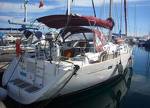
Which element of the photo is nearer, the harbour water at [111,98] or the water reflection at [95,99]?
the water reflection at [95,99]

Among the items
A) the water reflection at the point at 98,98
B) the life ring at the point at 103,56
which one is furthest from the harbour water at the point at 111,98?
the life ring at the point at 103,56

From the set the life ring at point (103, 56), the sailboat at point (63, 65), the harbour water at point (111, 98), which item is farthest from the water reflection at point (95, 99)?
the life ring at point (103, 56)

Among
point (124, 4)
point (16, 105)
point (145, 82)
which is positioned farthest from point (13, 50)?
point (16, 105)

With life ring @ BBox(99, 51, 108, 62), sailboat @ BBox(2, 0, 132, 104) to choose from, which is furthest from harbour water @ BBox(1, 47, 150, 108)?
life ring @ BBox(99, 51, 108, 62)

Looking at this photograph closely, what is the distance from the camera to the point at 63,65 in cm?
1013

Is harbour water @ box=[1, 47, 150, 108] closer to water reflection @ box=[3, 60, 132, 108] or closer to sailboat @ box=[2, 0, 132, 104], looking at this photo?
water reflection @ box=[3, 60, 132, 108]

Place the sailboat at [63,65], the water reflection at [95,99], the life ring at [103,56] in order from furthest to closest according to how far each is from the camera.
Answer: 1. the life ring at [103,56]
2. the water reflection at [95,99]
3. the sailboat at [63,65]

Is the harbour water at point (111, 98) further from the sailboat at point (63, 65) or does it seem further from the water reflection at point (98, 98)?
the sailboat at point (63, 65)

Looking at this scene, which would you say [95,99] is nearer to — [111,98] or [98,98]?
[98,98]

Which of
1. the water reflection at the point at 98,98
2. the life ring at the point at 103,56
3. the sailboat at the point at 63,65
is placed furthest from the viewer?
the life ring at the point at 103,56

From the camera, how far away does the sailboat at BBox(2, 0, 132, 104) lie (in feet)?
33.0

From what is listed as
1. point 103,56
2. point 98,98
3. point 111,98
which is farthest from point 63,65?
point 111,98

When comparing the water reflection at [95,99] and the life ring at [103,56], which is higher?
the life ring at [103,56]

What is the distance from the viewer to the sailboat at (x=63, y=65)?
10.1 meters
